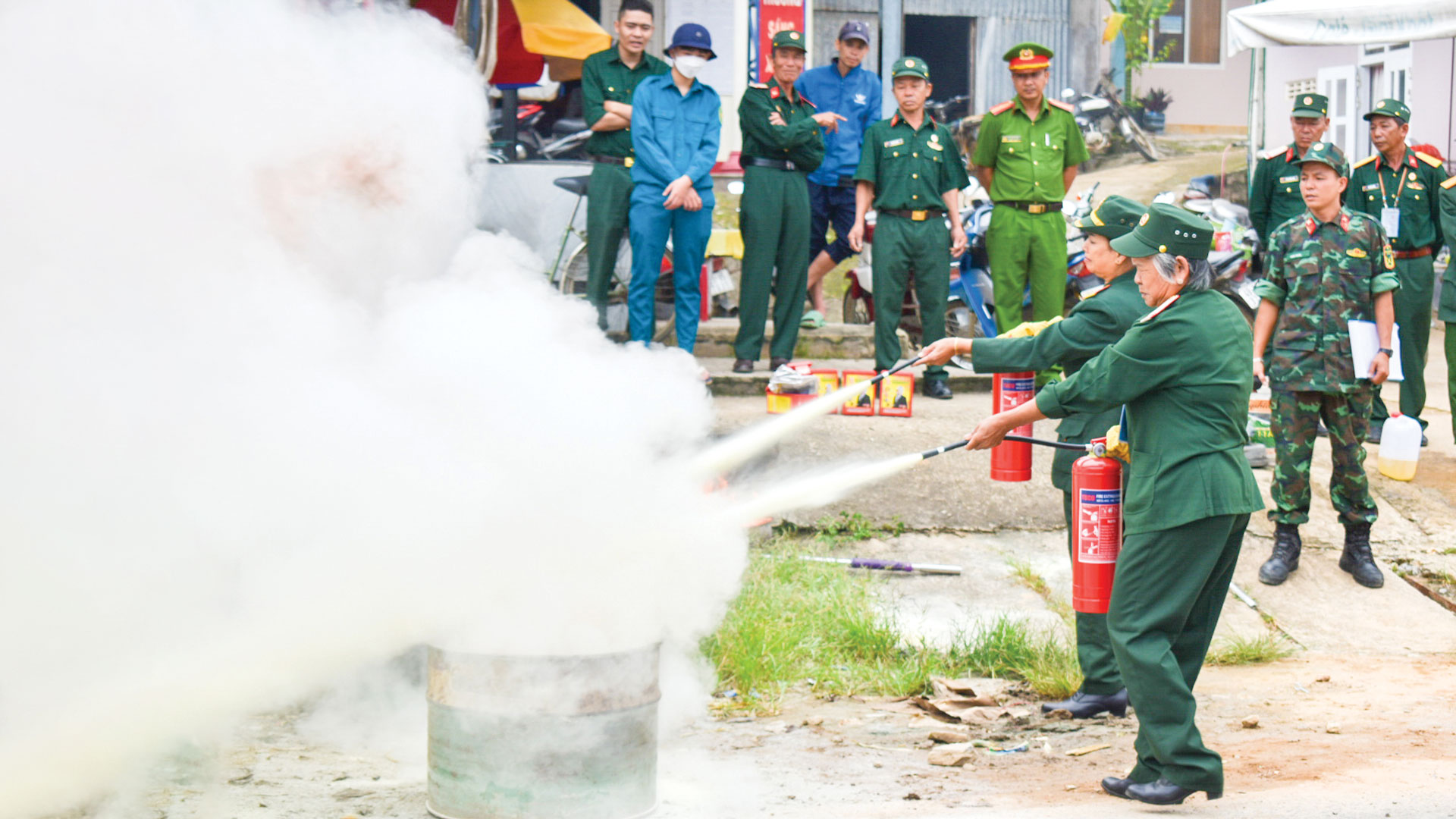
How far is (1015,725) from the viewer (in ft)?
18.2

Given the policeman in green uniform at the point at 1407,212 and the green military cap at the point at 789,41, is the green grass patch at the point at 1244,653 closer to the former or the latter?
the policeman in green uniform at the point at 1407,212

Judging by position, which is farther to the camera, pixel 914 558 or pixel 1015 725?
pixel 914 558

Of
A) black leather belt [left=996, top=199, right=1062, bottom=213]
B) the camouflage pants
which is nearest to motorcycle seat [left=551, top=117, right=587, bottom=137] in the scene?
black leather belt [left=996, top=199, right=1062, bottom=213]

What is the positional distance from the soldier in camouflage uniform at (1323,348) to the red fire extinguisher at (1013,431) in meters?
1.79

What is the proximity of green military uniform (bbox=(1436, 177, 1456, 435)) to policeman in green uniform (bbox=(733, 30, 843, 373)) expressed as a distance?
356cm

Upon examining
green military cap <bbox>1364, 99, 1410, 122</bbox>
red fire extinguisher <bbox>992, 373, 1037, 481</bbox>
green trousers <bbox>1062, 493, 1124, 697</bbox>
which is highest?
green military cap <bbox>1364, 99, 1410, 122</bbox>

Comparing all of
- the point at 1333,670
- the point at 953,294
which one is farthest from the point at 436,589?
the point at 953,294

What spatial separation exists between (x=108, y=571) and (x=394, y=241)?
1.58 meters

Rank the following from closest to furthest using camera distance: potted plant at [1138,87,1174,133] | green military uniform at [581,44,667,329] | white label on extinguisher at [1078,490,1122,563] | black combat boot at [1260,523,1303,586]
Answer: white label on extinguisher at [1078,490,1122,563], black combat boot at [1260,523,1303,586], green military uniform at [581,44,667,329], potted plant at [1138,87,1174,133]

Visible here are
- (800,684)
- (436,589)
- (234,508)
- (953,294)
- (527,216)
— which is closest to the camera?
(436,589)

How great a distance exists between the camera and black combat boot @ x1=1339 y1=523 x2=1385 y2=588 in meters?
Answer: 7.28

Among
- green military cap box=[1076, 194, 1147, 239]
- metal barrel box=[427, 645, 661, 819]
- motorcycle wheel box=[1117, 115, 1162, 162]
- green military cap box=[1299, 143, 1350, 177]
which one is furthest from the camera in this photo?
motorcycle wheel box=[1117, 115, 1162, 162]

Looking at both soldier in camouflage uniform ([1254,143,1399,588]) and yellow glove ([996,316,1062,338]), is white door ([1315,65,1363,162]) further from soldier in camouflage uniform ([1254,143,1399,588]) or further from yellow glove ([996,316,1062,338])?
yellow glove ([996,316,1062,338])

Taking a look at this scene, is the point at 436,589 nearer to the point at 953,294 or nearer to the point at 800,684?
the point at 800,684
